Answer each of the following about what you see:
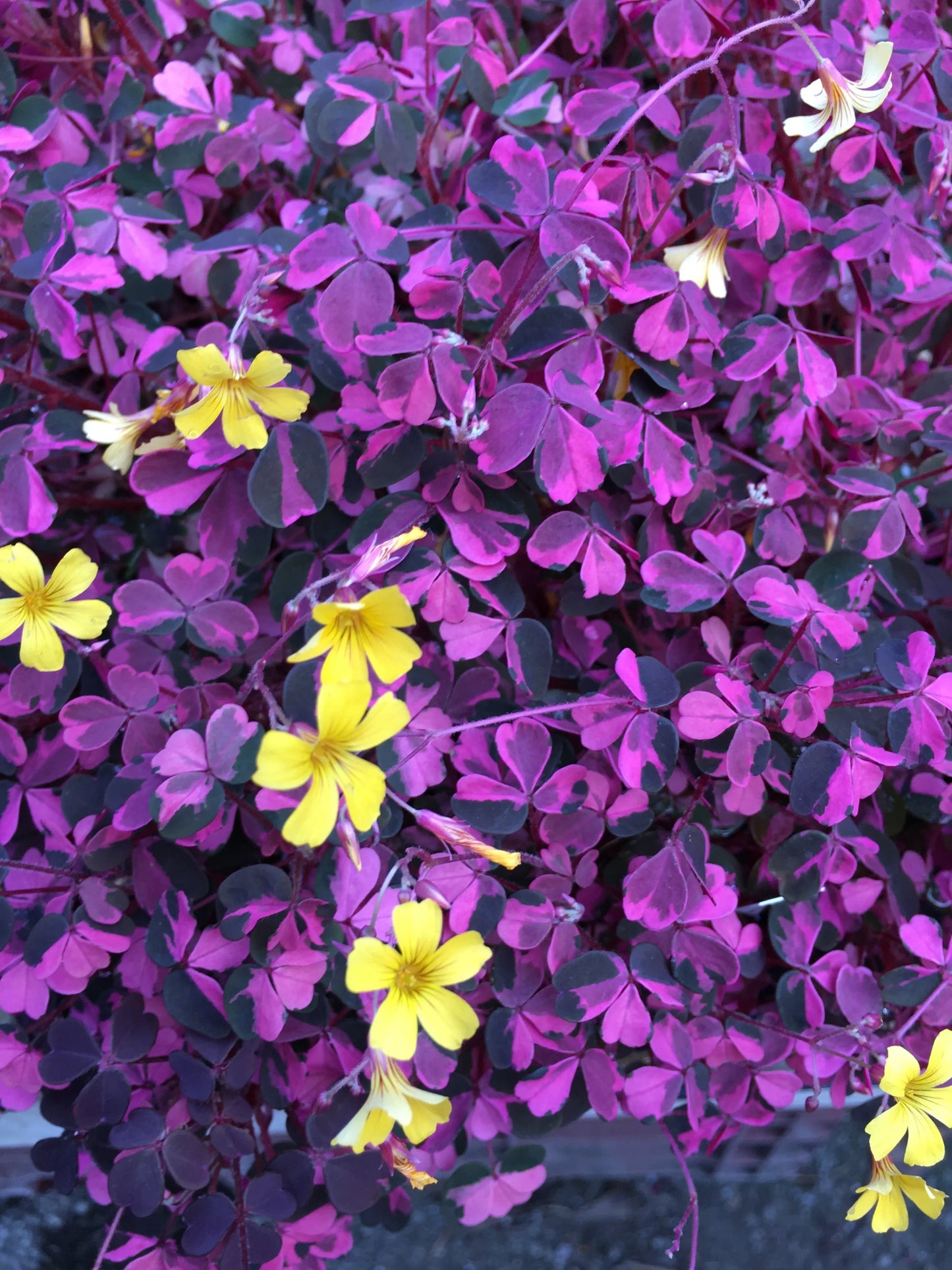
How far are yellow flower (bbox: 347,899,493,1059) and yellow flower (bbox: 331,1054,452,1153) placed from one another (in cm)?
5

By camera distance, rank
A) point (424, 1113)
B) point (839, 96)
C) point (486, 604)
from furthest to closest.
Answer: point (486, 604)
point (839, 96)
point (424, 1113)

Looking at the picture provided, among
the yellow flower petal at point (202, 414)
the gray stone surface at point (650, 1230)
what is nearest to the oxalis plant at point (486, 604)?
the yellow flower petal at point (202, 414)

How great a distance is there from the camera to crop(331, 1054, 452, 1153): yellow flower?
70cm

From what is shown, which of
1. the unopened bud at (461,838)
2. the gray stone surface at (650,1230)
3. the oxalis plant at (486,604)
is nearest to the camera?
the unopened bud at (461,838)

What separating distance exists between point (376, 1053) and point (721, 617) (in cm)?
58

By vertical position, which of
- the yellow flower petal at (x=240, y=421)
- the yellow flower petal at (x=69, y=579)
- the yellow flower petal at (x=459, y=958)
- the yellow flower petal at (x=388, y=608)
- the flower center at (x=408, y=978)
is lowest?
the flower center at (x=408, y=978)

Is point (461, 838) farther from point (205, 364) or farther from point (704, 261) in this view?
point (704, 261)

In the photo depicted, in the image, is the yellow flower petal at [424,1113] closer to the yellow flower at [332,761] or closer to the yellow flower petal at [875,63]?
the yellow flower at [332,761]

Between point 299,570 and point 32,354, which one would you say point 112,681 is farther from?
point 32,354

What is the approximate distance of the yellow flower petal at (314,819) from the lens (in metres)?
0.62

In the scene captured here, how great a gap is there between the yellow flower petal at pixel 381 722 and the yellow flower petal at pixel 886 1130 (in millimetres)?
528

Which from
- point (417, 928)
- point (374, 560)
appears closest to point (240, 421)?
point (374, 560)

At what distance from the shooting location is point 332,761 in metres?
0.65

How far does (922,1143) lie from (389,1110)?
0.46 meters
